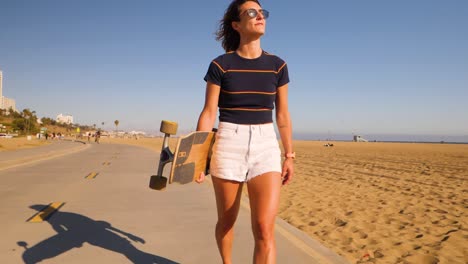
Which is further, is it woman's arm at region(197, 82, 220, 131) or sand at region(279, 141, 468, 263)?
sand at region(279, 141, 468, 263)

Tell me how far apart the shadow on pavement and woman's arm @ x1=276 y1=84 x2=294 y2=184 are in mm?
A: 1832

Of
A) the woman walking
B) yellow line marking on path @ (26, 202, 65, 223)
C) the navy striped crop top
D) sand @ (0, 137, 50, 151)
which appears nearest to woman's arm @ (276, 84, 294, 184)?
the woman walking

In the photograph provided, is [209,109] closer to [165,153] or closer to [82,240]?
[165,153]

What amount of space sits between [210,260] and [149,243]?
3.42 ft

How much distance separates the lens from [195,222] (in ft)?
19.2

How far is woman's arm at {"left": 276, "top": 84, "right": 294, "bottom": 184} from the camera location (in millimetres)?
2885

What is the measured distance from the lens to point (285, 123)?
289 centimetres

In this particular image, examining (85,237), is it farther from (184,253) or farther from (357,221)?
(357,221)

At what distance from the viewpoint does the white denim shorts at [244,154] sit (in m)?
2.65

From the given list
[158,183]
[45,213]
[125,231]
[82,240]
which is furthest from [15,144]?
[158,183]

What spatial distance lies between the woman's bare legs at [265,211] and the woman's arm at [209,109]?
1.79 ft

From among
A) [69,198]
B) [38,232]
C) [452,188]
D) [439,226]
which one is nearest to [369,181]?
[452,188]

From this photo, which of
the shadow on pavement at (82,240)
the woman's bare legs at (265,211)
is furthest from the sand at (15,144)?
the woman's bare legs at (265,211)

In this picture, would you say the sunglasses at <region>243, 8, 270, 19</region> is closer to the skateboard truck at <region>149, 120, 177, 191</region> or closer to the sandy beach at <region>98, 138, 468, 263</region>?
the skateboard truck at <region>149, 120, 177, 191</region>
